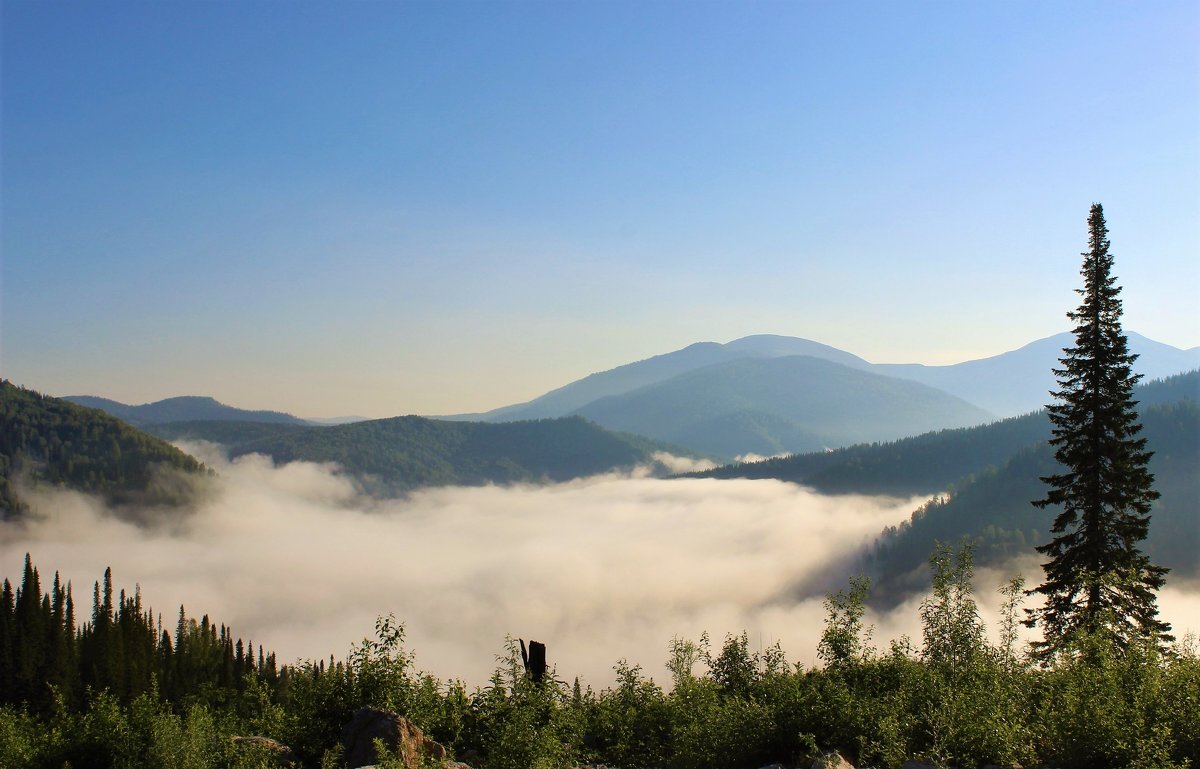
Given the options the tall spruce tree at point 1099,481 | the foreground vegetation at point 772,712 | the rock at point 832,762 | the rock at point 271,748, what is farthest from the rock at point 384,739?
the tall spruce tree at point 1099,481

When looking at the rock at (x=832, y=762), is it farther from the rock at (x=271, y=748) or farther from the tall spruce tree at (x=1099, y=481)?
the tall spruce tree at (x=1099, y=481)

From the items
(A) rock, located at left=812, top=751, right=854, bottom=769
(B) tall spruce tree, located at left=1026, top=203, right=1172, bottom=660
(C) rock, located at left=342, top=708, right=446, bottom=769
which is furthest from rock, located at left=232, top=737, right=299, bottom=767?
(B) tall spruce tree, located at left=1026, top=203, right=1172, bottom=660

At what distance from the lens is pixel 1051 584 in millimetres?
29641

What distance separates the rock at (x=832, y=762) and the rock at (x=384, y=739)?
670 centimetres

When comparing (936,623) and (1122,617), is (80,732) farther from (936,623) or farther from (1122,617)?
(1122,617)

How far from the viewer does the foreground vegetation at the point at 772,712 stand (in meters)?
13.7

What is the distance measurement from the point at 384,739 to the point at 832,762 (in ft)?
26.5

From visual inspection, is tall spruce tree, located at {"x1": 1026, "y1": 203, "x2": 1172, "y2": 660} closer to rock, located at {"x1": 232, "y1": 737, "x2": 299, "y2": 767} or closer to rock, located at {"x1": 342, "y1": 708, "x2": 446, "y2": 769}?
rock, located at {"x1": 342, "y1": 708, "x2": 446, "y2": 769}

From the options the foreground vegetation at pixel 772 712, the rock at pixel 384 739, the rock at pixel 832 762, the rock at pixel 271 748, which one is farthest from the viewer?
the rock at pixel 271 748

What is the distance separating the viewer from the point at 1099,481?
2931 centimetres

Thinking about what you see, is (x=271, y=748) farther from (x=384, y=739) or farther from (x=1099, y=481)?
(x=1099, y=481)

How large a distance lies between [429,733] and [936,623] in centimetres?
1346

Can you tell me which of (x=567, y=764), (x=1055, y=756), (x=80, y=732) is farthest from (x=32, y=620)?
(x=1055, y=756)

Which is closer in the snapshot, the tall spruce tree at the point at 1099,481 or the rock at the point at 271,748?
the rock at the point at 271,748
